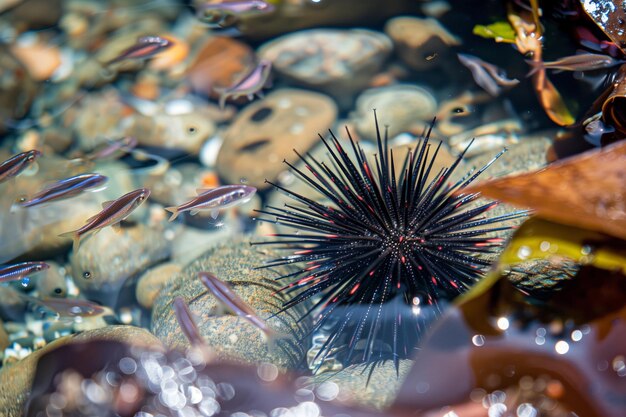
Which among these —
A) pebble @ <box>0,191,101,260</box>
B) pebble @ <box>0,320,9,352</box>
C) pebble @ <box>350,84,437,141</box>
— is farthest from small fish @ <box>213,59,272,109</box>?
pebble @ <box>0,320,9,352</box>

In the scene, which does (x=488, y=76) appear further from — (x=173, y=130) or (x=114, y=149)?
(x=114, y=149)

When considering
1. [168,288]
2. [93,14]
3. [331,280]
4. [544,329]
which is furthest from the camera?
[93,14]

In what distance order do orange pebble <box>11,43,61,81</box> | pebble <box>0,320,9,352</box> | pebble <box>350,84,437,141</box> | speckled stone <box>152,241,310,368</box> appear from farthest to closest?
orange pebble <box>11,43,61,81</box> < pebble <box>350,84,437,141</box> < pebble <box>0,320,9,352</box> < speckled stone <box>152,241,310,368</box>

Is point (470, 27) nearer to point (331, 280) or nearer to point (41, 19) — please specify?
point (331, 280)

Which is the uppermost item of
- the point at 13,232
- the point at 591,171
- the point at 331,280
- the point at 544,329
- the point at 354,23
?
the point at 591,171

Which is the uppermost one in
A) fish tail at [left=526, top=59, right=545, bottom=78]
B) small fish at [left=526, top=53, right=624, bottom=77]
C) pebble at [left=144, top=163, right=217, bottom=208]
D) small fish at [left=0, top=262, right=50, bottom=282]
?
small fish at [left=526, top=53, right=624, bottom=77]

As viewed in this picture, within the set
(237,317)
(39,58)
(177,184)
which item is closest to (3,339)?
(177,184)

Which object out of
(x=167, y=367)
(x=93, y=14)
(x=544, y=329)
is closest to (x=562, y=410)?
(x=544, y=329)

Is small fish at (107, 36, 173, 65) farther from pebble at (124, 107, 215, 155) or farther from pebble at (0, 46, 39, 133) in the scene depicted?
pebble at (0, 46, 39, 133)
